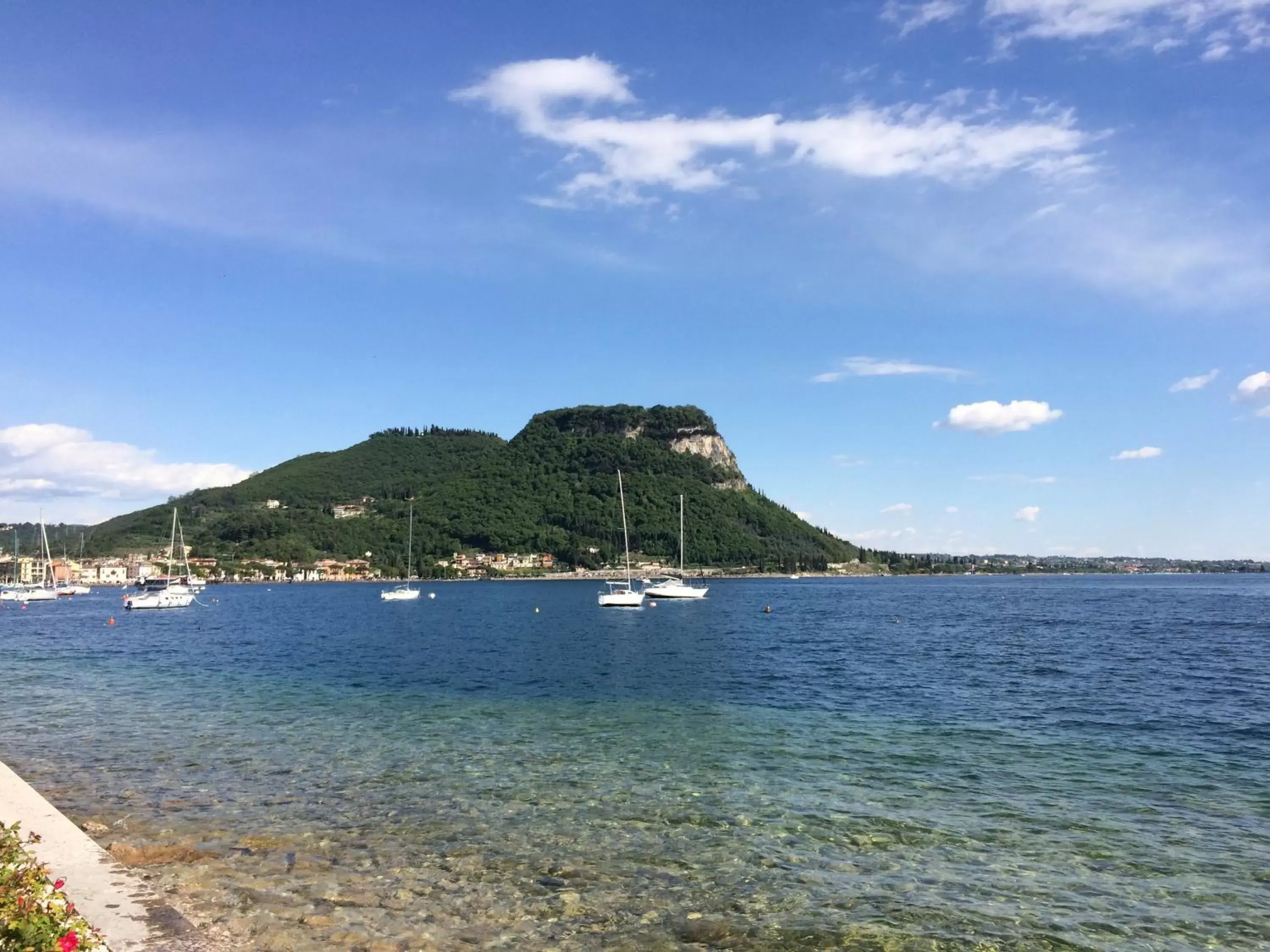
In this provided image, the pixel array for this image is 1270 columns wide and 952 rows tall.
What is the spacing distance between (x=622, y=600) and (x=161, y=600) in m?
59.3

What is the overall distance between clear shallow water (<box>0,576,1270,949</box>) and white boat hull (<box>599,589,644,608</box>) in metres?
53.3

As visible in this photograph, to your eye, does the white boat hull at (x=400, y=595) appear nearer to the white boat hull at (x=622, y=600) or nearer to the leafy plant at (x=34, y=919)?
the white boat hull at (x=622, y=600)

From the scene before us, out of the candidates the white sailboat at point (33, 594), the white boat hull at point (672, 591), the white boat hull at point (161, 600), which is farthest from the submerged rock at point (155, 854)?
the white sailboat at point (33, 594)

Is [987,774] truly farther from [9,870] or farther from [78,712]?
[78,712]

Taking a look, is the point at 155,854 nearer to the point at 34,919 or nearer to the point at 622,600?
the point at 34,919

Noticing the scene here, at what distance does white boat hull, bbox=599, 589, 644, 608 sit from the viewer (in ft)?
324

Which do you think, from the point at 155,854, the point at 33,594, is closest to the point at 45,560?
the point at 33,594

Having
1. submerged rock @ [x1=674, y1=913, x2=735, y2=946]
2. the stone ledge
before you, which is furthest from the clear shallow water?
the stone ledge

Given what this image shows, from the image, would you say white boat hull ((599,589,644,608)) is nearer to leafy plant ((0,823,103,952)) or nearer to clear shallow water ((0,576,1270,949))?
clear shallow water ((0,576,1270,949))

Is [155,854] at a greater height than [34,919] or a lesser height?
lesser

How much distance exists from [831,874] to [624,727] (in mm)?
13144

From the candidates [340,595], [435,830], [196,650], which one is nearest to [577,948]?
[435,830]

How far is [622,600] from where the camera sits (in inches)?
3890

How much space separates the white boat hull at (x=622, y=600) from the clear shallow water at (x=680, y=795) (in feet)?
175
